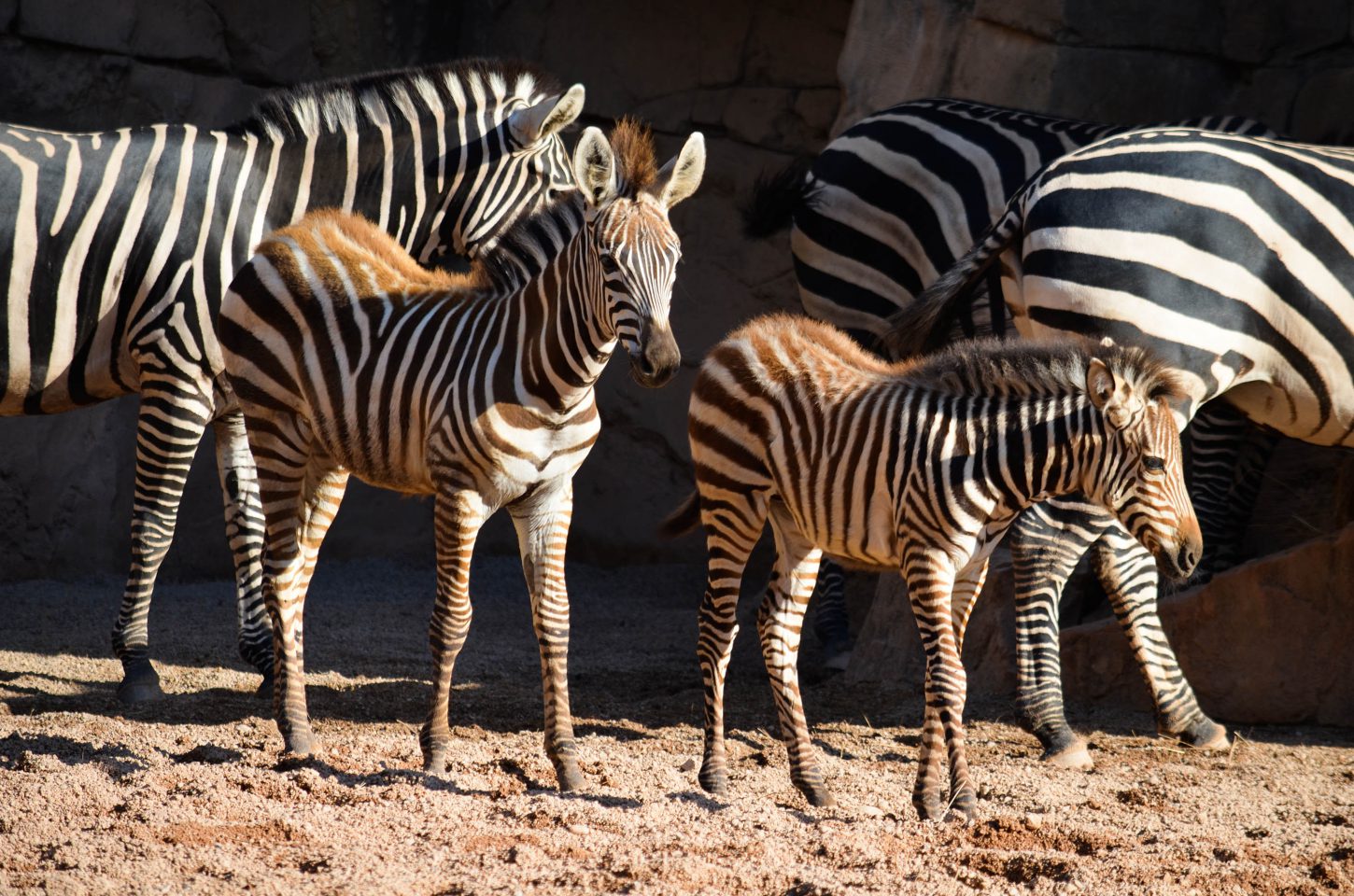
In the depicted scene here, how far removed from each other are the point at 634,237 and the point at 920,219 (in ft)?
9.45

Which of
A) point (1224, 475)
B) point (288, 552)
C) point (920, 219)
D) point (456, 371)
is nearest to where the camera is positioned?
point (456, 371)

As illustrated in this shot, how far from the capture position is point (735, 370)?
17.8ft

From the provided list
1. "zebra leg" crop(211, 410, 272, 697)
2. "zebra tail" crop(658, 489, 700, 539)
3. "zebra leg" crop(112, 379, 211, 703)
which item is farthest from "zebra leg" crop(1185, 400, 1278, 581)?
"zebra leg" crop(112, 379, 211, 703)

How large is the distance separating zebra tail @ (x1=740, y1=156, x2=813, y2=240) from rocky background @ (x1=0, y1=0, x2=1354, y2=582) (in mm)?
1530

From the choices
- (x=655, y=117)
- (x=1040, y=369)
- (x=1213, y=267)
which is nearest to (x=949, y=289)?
(x=1213, y=267)

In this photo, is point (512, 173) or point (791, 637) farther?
point (512, 173)

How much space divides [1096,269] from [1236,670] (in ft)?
7.14

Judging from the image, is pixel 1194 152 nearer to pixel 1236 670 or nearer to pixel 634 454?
pixel 1236 670

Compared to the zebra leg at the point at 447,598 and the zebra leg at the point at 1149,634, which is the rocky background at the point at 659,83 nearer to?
the zebra leg at the point at 1149,634

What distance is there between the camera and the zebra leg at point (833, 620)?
7.93 meters

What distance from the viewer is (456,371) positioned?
5266 mm

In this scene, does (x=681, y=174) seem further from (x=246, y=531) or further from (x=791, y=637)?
(x=246, y=531)

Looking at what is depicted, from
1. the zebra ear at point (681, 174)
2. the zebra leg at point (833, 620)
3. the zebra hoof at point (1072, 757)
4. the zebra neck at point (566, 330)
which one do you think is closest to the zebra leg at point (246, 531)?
the zebra neck at point (566, 330)

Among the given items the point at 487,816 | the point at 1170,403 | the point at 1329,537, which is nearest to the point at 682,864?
the point at 487,816
